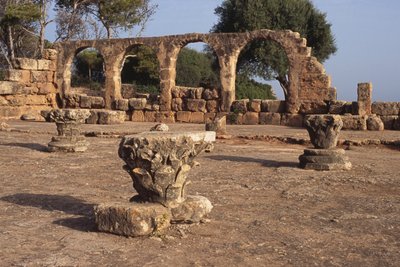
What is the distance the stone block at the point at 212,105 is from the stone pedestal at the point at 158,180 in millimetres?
14353

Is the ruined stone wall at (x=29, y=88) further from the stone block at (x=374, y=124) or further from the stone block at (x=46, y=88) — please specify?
the stone block at (x=374, y=124)

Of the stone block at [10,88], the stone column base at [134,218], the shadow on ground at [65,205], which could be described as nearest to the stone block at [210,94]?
the stone block at [10,88]

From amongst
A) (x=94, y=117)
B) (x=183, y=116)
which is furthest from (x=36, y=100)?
(x=183, y=116)

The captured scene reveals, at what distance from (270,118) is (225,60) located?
108 inches

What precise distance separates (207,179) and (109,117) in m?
10.8

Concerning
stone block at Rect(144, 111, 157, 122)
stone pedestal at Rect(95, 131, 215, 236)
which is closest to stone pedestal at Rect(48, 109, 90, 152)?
stone pedestal at Rect(95, 131, 215, 236)

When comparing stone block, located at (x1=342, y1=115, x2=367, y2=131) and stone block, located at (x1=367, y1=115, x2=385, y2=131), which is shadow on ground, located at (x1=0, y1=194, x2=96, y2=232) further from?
stone block, located at (x1=367, y1=115, x2=385, y2=131)

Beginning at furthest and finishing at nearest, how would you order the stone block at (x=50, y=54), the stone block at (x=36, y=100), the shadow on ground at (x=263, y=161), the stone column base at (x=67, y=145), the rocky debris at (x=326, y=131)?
the stone block at (x=50, y=54)
the stone block at (x=36, y=100)
the stone column base at (x=67, y=145)
the shadow on ground at (x=263, y=161)
the rocky debris at (x=326, y=131)

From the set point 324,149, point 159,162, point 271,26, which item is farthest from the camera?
point 271,26

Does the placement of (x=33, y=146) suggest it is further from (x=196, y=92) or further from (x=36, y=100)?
(x=36, y=100)

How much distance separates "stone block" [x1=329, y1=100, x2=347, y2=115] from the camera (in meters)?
17.4

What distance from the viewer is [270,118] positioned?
18.6 metres

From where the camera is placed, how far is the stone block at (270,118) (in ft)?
60.6

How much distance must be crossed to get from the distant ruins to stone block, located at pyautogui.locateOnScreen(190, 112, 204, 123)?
0.04 meters
